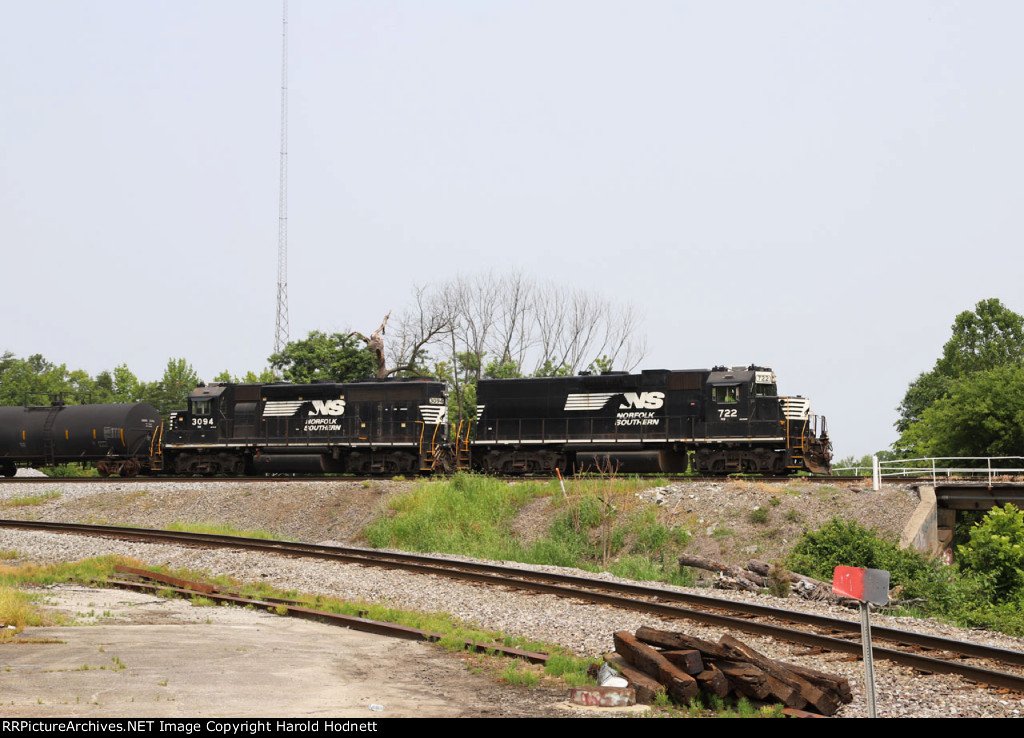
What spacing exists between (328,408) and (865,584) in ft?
90.0

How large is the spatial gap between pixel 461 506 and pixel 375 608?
1264 cm

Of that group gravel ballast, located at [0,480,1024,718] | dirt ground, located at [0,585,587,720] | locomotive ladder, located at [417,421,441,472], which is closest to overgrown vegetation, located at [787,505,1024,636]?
gravel ballast, located at [0,480,1024,718]

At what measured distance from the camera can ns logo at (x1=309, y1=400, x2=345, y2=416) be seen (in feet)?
108

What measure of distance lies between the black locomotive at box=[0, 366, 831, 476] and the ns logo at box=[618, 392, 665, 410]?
0.11 ft

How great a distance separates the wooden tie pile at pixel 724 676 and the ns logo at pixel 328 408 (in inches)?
978

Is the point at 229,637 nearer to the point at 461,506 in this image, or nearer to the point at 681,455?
the point at 461,506

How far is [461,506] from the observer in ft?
83.6

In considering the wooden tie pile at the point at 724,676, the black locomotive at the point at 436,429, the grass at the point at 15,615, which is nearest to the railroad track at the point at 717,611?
the wooden tie pile at the point at 724,676

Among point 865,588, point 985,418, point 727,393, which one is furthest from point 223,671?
point 985,418

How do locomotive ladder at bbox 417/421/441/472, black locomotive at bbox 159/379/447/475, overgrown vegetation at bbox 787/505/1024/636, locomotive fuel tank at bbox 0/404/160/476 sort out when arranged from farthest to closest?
locomotive fuel tank at bbox 0/404/160/476, black locomotive at bbox 159/379/447/475, locomotive ladder at bbox 417/421/441/472, overgrown vegetation at bbox 787/505/1024/636

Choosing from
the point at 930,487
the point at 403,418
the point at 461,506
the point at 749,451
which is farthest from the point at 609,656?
the point at 403,418

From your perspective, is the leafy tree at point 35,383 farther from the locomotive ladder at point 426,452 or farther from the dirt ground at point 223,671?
the dirt ground at point 223,671

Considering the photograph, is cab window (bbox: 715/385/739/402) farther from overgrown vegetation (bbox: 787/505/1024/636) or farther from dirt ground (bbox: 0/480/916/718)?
dirt ground (bbox: 0/480/916/718)

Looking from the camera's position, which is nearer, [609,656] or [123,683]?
[123,683]
